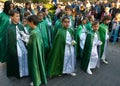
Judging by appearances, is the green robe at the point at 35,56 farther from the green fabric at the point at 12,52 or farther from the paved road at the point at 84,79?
the green fabric at the point at 12,52

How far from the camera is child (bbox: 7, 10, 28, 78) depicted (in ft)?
17.9

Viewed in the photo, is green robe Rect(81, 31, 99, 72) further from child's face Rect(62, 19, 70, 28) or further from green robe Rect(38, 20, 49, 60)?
green robe Rect(38, 20, 49, 60)

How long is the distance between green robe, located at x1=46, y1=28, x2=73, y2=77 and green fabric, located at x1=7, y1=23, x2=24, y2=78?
0.84 metres

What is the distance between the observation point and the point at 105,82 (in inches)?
229

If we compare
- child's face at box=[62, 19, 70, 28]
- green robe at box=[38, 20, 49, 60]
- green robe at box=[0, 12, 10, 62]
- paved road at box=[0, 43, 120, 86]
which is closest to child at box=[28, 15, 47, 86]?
paved road at box=[0, 43, 120, 86]

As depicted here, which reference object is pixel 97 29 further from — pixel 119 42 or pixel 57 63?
pixel 119 42

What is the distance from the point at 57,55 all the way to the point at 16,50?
3.42ft

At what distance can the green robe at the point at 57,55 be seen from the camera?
18.8ft

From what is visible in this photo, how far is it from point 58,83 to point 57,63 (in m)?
0.54

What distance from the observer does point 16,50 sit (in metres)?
5.60

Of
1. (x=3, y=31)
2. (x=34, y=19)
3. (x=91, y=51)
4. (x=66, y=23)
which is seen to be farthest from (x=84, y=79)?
(x=3, y=31)

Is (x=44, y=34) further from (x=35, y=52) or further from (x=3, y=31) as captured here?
(x=35, y=52)

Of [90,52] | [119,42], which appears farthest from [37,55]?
[119,42]

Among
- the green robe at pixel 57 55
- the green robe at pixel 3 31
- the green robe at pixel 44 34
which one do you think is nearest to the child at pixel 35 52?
the green robe at pixel 57 55
